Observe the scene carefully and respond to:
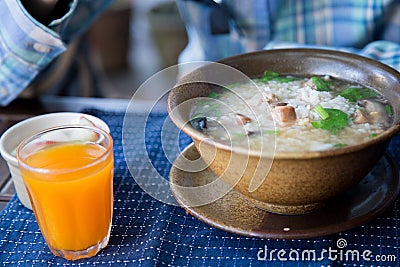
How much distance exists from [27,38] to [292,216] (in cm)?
96

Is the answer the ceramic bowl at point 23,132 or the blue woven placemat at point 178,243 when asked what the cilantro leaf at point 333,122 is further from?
the ceramic bowl at point 23,132

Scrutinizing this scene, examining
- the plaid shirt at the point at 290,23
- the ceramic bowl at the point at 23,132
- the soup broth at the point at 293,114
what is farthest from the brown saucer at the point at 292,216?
the plaid shirt at the point at 290,23

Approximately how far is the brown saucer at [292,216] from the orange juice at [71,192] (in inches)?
7.9

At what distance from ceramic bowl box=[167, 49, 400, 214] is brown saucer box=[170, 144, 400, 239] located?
4cm

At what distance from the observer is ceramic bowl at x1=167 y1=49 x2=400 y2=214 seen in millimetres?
1082

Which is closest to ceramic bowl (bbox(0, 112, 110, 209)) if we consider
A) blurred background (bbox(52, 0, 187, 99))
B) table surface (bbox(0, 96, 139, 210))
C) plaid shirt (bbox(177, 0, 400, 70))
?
table surface (bbox(0, 96, 139, 210))

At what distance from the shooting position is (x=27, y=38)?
5.46 ft

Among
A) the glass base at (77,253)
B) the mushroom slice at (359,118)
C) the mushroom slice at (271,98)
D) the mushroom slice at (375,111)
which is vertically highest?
the mushroom slice at (271,98)

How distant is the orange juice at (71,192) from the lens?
3.69ft

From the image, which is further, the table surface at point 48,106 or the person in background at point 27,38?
the table surface at point 48,106

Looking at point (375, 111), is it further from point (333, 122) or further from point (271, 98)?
point (271, 98)

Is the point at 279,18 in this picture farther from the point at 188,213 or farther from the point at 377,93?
the point at 188,213

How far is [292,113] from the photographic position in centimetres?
123

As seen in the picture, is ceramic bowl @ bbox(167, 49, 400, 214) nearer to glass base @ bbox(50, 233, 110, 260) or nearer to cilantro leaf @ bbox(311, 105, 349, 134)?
cilantro leaf @ bbox(311, 105, 349, 134)
